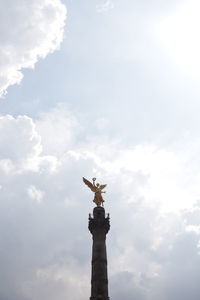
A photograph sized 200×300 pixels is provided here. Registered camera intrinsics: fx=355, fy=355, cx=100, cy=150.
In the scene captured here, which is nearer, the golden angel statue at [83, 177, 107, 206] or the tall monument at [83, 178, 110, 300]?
the tall monument at [83, 178, 110, 300]

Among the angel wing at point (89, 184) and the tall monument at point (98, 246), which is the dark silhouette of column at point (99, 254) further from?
the angel wing at point (89, 184)

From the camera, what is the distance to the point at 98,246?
34906 mm

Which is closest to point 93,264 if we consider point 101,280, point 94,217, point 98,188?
point 101,280

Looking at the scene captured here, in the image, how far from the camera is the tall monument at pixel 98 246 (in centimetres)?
3227

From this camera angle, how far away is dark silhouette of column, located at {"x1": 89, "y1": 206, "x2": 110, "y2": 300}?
32.2 m

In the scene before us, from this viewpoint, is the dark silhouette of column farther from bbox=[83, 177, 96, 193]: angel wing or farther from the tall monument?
bbox=[83, 177, 96, 193]: angel wing

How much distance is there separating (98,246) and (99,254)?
830 millimetres


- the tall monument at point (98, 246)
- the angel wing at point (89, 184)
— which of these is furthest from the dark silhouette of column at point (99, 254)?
the angel wing at point (89, 184)

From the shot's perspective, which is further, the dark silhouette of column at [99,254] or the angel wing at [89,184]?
the angel wing at [89,184]

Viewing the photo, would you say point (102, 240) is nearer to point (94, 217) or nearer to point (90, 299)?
point (94, 217)

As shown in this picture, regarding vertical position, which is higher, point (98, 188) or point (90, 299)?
point (98, 188)

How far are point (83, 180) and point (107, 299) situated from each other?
1350 cm

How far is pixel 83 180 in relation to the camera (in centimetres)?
4066

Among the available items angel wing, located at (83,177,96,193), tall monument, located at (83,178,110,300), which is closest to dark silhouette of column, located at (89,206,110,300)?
tall monument, located at (83,178,110,300)
